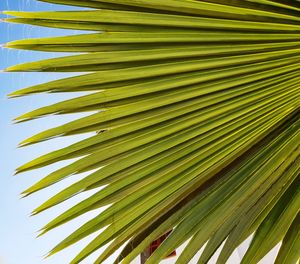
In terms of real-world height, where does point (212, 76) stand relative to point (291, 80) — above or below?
above

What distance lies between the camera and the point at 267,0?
103 centimetres

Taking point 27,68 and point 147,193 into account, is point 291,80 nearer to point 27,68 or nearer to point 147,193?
point 147,193

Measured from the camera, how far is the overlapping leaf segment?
1.10m

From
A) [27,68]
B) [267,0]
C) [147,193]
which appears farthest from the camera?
[147,193]

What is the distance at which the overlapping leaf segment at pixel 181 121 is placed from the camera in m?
1.10

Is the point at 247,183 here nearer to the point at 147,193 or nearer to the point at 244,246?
the point at 147,193

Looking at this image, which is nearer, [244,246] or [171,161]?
[171,161]

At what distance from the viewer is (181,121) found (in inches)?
48.3

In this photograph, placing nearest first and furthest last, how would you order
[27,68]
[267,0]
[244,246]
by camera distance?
[267,0]
[27,68]
[244,246]

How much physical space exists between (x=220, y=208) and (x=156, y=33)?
0.53 metres

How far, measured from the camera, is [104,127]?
120 centimetres

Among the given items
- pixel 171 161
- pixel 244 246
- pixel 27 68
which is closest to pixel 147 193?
pixel 171 161

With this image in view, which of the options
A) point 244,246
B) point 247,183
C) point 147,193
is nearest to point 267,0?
point 247,183

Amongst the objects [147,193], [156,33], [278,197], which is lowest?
[278,197]
